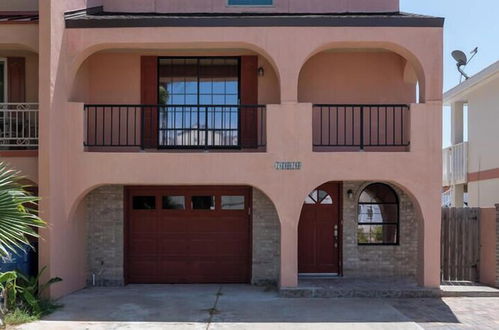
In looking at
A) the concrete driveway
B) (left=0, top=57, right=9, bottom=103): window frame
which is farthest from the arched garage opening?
(left=0, top=57, right=9, bottom=103): window frame

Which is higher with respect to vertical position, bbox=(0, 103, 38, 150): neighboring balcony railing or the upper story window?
the upper story window

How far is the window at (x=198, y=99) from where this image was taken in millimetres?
12766

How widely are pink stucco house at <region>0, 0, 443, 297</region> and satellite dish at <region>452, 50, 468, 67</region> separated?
302 inches

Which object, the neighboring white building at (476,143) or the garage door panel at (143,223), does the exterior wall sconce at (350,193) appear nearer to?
the garage door panel at (143,223)

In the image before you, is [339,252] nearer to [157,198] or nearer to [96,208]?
[157,198]

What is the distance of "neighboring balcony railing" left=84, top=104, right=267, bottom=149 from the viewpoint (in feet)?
41.7

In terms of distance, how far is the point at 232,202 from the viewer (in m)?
13.1

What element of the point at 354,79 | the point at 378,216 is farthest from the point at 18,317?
the point at 354,79

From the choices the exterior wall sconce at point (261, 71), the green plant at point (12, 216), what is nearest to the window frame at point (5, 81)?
the green plant at point (12, 216)

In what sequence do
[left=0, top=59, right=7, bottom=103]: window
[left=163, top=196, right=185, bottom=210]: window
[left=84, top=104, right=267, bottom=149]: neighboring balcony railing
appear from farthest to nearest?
[left=163, top=196, right=185, bottom=210]: window, [left=84, top=104, right=267, bottom=149]: neighboring balcony railing, [left=0, top=59, right=7, bottom=103]: window

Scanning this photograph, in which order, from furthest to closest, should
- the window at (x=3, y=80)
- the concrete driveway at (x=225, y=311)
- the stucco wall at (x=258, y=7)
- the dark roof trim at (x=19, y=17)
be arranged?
the stucco wall at (x=258, y=7)
the window at (x=3, y=80)
the dark roof trim at (x=19, y=17)
the concrete driveway at (x=225, y=311)

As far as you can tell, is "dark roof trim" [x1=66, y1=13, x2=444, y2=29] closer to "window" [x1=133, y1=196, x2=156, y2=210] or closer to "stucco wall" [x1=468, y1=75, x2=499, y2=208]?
"window" [x1=133, y1=196, x2=156, y2=210]

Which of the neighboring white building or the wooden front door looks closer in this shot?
the wooden front door

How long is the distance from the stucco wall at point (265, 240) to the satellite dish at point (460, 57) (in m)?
10.5
